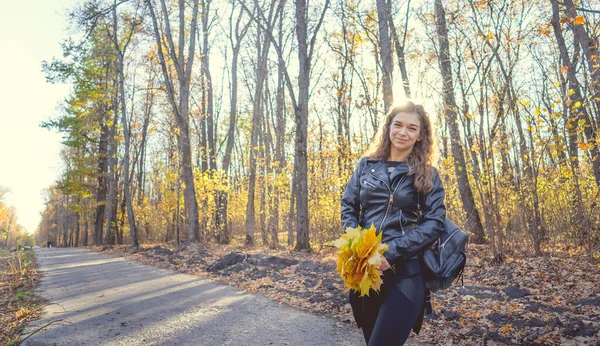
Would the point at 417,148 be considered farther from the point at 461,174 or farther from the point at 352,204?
the point at 461,174

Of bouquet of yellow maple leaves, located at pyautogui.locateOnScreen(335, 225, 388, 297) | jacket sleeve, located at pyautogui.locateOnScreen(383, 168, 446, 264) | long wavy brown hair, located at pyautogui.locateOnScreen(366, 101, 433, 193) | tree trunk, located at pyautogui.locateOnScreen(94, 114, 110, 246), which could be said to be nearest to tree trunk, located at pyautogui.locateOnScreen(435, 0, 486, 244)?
long wavy brown hair, located at pyautogui.locateOnScreen(366, 101, 433, 193)

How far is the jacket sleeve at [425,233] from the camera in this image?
74.0 inches

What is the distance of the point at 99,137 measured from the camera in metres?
25.4

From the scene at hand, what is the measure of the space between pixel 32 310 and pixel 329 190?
10.4 m

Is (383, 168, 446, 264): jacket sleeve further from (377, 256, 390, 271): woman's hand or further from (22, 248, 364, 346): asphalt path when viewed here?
(22, 248, 364, 346): asphalt path

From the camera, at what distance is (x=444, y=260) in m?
1.94

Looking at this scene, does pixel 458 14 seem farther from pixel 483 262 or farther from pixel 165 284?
pixel 165 284

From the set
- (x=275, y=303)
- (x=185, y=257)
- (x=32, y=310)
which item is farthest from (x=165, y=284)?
(x=185, y=257)

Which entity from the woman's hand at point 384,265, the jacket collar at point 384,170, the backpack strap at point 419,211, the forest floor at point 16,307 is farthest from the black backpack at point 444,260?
the forest floor at point 16,307

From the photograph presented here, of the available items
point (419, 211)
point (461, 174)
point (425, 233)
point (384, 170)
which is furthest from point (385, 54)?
point (425, 233)

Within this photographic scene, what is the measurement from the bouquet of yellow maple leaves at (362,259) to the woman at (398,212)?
6 cm

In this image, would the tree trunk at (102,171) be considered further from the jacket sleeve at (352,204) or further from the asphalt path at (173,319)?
the jacket sleeve at (352,204)

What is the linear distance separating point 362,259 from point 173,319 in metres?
3.92

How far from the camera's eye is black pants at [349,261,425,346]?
6.11ft
